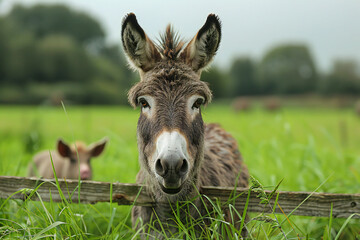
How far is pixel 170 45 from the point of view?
3.05m

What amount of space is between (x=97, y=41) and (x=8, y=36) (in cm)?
2981

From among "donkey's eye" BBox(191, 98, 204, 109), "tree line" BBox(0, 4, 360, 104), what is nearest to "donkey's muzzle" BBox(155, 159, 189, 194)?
"donkey's eye" BBox(191, 98, 204, 109)

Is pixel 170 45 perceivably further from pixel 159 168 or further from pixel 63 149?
pixel 63 149

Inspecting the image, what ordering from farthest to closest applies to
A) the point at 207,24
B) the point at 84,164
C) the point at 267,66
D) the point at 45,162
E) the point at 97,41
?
the point at 267,66 → the point at 97,41 → the point at 45,162 → the point at 84,164 → the point at 207,24

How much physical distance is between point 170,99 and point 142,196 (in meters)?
0.86

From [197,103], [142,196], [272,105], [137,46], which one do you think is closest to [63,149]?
[142,196]

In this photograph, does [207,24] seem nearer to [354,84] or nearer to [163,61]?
[163,61]

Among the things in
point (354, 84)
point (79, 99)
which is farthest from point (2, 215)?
point (354, 84)

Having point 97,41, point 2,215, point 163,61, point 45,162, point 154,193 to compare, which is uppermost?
point 163,61

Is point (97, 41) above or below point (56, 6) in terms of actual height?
below

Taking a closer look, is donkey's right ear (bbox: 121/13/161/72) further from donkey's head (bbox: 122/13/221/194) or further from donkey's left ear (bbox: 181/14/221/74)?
donkey's left ear (bbox: 181/14/221/74)

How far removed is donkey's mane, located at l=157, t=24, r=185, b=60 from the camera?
2.95 m

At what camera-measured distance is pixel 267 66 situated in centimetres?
8412

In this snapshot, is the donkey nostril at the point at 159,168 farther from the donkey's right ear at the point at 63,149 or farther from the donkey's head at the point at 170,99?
the donkey's right ear at the point at 63,149
